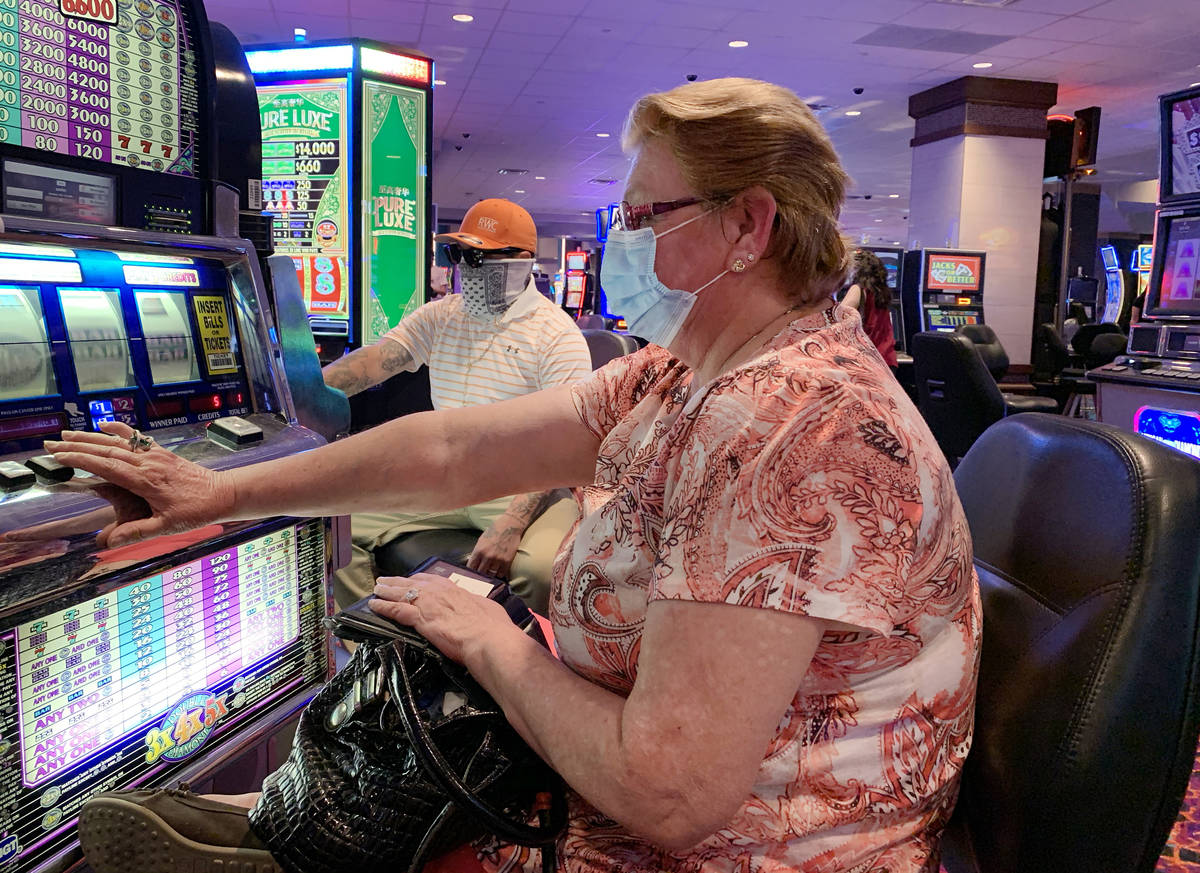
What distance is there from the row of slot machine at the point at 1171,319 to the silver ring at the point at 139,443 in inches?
145

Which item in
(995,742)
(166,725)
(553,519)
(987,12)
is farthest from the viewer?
(987,12)

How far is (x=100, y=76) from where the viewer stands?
51.2 inches

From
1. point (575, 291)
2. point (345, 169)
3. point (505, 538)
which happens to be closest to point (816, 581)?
point (505, 538)

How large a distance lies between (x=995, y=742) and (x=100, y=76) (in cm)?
148

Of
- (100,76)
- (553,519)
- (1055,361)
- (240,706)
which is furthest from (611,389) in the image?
(1055,361)

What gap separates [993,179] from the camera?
830cm

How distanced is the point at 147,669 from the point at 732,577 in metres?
0.81

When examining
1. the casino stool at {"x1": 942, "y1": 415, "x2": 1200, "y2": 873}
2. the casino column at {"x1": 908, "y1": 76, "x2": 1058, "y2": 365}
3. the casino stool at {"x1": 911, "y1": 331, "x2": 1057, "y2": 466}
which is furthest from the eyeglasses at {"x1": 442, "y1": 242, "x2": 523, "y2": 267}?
the casino column at {"x1": 908, "y1": 76, "x2": 1058, "y2": 365}

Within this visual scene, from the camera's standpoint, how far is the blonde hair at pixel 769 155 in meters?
0.96

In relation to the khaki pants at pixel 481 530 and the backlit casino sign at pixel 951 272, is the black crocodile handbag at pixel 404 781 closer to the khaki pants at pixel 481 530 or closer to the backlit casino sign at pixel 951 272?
the khaki pants at pixel 481 530

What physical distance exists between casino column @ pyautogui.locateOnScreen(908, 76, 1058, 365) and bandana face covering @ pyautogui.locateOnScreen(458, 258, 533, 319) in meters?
6.92

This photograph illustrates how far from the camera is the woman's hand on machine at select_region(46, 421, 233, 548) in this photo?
1.05m

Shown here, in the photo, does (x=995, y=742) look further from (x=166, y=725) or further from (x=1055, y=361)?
(x=1055, y=361)

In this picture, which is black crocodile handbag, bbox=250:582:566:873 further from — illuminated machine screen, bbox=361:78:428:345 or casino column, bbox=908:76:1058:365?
casino column, bbox=908:76:1058:365
